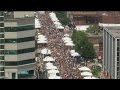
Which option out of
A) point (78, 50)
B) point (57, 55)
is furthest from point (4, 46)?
point (78, 50)

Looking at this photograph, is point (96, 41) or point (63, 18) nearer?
point (96, 41)

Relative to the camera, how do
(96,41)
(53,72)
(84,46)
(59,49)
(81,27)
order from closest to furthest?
(53,72)
(84,46)
(59,49)
(96,41)
(81,27)

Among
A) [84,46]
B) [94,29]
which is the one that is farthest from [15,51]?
[94,29]

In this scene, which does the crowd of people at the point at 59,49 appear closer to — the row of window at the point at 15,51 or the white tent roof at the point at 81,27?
the white tent roof at the point at 81,27

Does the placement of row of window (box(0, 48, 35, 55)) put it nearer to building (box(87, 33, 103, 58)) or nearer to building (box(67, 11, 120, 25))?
building (box(87, 33, 103, 58))

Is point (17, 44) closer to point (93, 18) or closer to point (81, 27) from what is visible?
point (81, 27)

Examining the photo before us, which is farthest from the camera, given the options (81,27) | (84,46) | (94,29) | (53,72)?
(81,27)
